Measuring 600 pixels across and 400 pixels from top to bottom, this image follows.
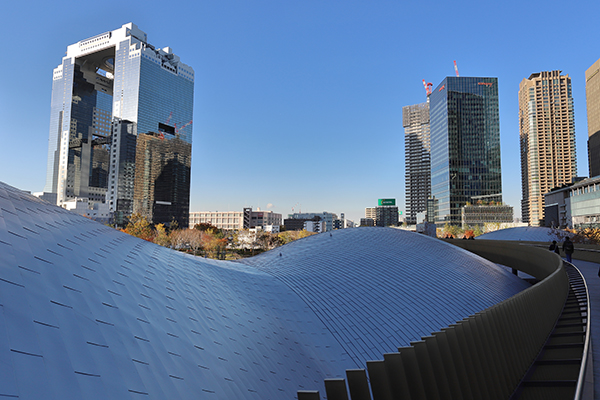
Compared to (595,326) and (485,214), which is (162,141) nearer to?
(485,214)

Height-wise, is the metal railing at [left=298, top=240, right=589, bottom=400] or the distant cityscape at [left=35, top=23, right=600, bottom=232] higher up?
the distant cityscape at [left=35, top=23, right=600, bottom=232]

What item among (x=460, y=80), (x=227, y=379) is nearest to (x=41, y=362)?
(x=227, y=379)

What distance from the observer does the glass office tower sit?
5536 inches

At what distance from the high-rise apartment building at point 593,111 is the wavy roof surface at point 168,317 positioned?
525 feet

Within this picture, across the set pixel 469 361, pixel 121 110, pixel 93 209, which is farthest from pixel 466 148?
pixel 93 209

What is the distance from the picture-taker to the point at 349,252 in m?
21.5

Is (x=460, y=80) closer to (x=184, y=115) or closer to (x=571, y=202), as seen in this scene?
(x=571, y=202)

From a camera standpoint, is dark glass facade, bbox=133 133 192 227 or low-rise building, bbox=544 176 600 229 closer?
low-rise building, bbox=544 176 600 229

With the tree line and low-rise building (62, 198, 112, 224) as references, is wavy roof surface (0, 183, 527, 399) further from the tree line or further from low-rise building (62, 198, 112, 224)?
low-rise building (62, 198, 112, 224)

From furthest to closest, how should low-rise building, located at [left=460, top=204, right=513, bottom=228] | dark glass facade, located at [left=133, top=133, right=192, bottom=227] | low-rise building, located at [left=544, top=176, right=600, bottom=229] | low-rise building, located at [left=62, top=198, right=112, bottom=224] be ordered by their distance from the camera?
1. dark glass facade, located at [left=133, top=133, right=192, bottom=227]
2. low-rise building, located at [left=62, top=198, right=112, bottom=224]
3. low-rise building, located at [left=460, top=204, right=513, bottom=228]
4. low-rise building, located at [left=544, top=176, right=600, bottom=229]

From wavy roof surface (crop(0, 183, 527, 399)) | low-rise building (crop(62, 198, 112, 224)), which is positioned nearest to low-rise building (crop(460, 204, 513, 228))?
wavy roof surface (crop(0, 183, 527, 399))

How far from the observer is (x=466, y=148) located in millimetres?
146375

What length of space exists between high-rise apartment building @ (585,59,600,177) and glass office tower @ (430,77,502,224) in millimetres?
34367

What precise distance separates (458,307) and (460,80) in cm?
16224
